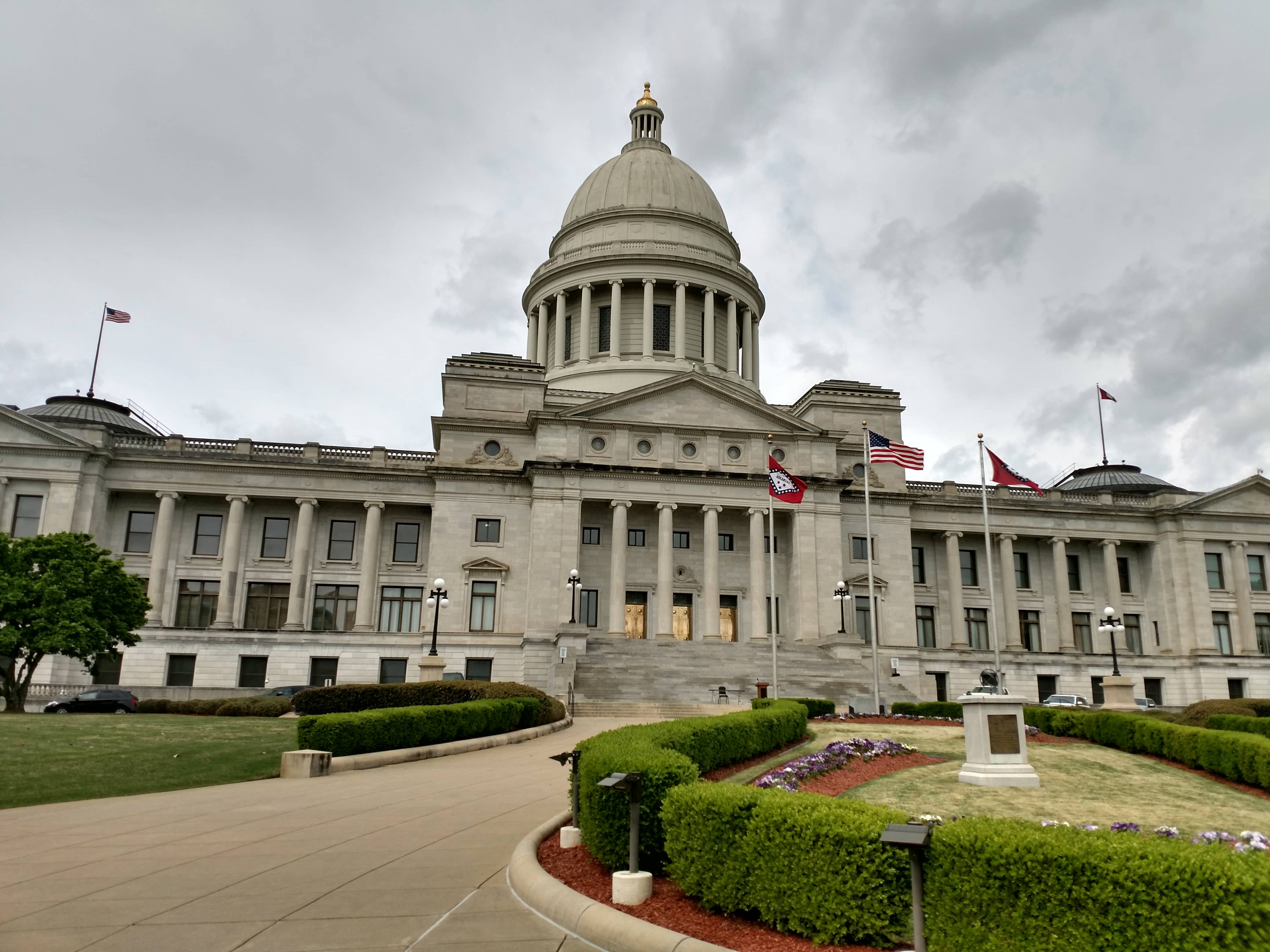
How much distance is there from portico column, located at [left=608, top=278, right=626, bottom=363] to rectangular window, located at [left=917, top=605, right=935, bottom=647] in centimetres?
2684

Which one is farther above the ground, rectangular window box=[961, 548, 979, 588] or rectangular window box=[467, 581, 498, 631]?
rectangular window box=[961, 548, 979, 588]

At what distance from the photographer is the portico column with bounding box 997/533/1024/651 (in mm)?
58000

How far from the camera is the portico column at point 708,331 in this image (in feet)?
211

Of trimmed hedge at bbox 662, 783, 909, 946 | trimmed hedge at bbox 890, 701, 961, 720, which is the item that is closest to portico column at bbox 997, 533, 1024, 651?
trimmed hedge at bbox 890, 701, 961, 720

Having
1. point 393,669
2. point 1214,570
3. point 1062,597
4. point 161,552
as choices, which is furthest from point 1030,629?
point 161,552

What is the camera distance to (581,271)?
6656cm

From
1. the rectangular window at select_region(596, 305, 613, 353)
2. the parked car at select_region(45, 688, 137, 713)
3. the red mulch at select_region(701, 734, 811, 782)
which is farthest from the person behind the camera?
the rectangular window at select_region(596, 305, 613, 353)

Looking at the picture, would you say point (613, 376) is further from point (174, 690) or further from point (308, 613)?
point (174, 690)

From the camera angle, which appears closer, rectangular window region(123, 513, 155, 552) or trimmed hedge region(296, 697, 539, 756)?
trimmed hedge region(296, 697, 539, 756)

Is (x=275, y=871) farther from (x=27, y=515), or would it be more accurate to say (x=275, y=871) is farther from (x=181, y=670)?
(x=27, y=515)

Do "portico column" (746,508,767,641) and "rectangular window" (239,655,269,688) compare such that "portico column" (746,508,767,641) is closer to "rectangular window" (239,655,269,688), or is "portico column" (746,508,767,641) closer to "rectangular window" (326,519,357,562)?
"rectangular window" (326,519,357,562)

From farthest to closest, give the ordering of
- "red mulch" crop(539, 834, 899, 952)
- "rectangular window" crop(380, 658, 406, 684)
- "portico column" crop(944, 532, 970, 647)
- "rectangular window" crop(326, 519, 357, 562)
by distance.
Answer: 1. "portico column" crop(944, 532, 970, 647)
2. "rectangular window" crop(326, 519, 357, 562)
3. "rectangular window" crop(380, 658, 406, 684)
4. "red mulch" crop(539, 834, 899, 952)

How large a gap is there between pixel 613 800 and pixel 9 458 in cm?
5161

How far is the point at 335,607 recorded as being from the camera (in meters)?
53.0
